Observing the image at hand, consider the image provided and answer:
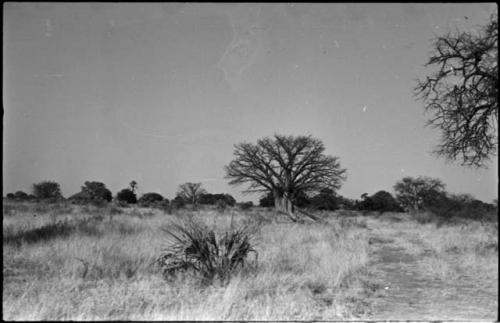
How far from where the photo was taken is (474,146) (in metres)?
8.41

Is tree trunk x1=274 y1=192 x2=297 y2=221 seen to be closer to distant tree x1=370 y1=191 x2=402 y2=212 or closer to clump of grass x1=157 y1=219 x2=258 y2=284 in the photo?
clump of grass x1=157 y1=219 x2=258 y2=284

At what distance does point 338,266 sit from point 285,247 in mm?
2787

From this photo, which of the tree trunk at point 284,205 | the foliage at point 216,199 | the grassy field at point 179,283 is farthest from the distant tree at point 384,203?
the grassy field at point 179,283

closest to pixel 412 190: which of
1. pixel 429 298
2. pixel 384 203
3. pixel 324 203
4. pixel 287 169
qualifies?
pixel 384 203

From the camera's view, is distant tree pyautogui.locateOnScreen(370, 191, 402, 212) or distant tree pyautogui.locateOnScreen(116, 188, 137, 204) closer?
distant tree pyautogui.locateOnScreen(116, 188, 137, 204)

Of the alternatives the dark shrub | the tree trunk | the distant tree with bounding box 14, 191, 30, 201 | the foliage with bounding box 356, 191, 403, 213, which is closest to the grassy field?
the tree trunk

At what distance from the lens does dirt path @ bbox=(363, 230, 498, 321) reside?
4684 millimetres

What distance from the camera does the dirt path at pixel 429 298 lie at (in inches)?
184

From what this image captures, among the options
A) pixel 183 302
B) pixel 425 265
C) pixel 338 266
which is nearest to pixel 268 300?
pixel 183 302

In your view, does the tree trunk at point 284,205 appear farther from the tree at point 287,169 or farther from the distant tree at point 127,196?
the distant tree at point 127,196

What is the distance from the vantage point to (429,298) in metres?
5.51

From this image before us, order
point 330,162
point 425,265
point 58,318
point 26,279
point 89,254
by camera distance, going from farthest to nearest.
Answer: point 330,162 < point 425,265 < point 89,254 < point 26,279 < point 58,318

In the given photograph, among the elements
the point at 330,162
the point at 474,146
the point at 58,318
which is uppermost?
the point at 330,162

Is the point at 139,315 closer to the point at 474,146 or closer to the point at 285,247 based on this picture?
the point at 285,247
